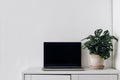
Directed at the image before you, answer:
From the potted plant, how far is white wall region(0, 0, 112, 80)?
19 centimetres

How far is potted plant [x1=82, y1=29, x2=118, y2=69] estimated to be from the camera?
274 cm

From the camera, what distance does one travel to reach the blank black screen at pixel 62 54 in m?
2.82

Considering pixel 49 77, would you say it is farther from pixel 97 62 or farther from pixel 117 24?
pixel 117 24

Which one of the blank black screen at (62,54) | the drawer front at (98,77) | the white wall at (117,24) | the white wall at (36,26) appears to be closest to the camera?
the drawer front at (98,77)

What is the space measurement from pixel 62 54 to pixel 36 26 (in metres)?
0.49

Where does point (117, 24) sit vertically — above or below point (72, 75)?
above

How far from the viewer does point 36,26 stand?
2965 mm

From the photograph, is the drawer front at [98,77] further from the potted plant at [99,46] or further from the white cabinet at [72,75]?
the potted plant at [99,46]

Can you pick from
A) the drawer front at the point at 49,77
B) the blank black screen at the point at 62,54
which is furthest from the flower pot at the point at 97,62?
the drawer front at the point at 49,77

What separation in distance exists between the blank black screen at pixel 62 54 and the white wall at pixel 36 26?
13cm

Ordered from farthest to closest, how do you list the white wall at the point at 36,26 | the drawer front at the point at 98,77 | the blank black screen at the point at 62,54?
the white wall at the point at 36,26 → the blank black screen at the point at 62,54 → the drawer front at the point at 98,77

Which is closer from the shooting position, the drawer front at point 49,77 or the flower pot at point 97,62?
the drawer front at point 49,77

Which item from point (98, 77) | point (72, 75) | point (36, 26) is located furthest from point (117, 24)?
point (36, 26)

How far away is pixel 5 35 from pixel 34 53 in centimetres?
43
